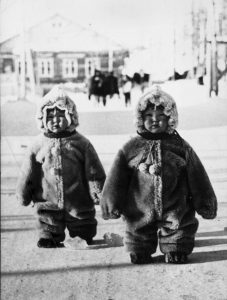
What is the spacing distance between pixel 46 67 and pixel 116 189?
0.32 metres

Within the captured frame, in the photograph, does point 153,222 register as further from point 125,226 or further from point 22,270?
point 22,270

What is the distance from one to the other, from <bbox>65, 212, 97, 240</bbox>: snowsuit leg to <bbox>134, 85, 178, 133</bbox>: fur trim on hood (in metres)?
0.28

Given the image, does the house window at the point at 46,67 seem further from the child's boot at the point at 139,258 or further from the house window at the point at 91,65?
the child's boot at the point at 139,258

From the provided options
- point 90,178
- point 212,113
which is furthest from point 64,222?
point 212,113

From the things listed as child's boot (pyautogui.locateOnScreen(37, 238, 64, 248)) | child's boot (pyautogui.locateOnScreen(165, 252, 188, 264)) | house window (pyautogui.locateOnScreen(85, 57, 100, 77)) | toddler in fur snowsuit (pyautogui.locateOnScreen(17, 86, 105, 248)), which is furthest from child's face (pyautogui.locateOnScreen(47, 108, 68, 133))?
child's boot (pyautogui.locateOnScreen(165, 252, 188, 264))

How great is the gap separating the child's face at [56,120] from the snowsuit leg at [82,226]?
0.21m

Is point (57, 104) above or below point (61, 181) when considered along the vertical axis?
above

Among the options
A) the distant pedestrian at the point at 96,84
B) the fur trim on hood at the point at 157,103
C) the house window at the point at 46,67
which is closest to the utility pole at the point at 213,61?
the fur trim on hood at the point at 157,103

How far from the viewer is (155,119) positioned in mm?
1343

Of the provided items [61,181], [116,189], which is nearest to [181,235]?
[116,189]

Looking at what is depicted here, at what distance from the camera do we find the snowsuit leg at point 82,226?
57.4 inches

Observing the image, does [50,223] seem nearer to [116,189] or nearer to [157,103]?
[116,189]

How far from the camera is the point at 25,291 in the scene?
132 cm

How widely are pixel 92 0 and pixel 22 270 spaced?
62cm
